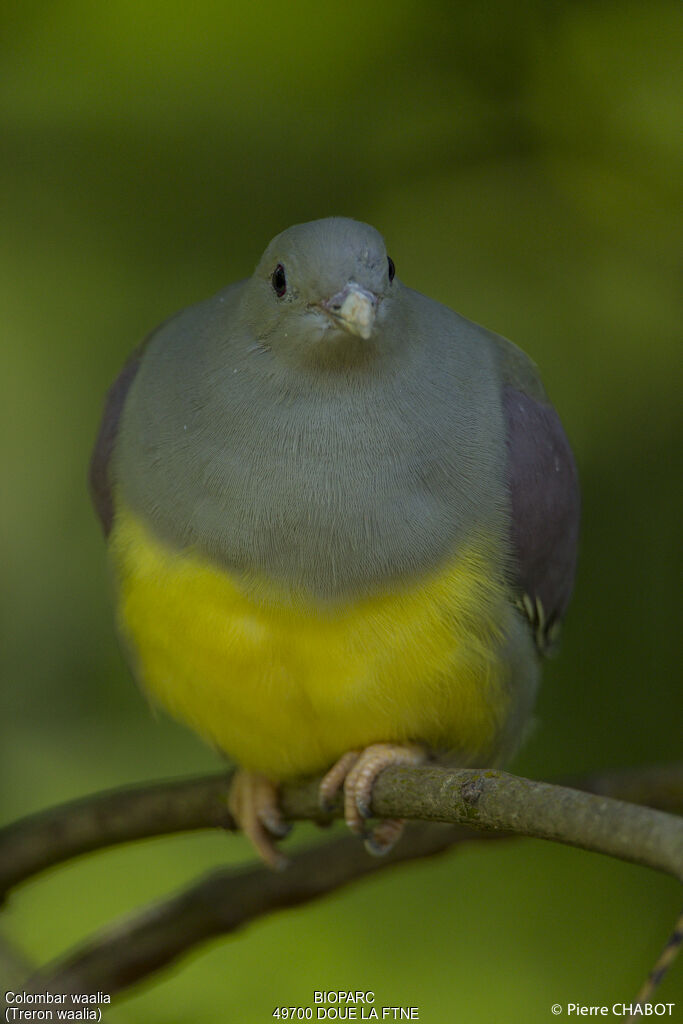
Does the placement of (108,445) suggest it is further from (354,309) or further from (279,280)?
(354,309)

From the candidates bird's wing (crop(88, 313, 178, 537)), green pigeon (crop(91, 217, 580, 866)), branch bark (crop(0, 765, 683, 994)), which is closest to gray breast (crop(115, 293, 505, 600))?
green pigeon (crop(91, 217, 580, 866))

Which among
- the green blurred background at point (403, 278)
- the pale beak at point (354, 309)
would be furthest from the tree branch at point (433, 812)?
the pale beak at point (354, 309)

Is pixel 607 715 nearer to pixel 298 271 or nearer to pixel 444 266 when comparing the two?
pixel 444 266

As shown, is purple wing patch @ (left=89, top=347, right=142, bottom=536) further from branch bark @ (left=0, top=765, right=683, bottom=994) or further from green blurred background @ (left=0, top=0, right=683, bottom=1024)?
green blurred background @ (left=0, top=0, right=683, bottom=1024)

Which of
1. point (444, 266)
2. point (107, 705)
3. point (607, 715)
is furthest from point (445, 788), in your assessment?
point (444, 266)

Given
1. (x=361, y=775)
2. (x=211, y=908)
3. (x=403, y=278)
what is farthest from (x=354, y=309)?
(x=403, y=278)
